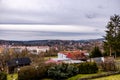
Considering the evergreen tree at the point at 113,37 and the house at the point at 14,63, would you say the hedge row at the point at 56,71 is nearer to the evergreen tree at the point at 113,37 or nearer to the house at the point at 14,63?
the evergreen tree at the point at 113,37

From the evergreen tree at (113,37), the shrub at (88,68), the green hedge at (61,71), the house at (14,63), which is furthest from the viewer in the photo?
the house at (14,63)

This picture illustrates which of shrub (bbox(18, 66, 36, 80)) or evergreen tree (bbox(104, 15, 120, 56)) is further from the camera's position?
evergreen tree (bbox(104, 15, 120, 56))

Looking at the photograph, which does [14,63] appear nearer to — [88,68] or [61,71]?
[61,71]

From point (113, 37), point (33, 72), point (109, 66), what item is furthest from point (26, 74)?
point (113, 37)

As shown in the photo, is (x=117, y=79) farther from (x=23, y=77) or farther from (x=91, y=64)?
(x=23, y=77)

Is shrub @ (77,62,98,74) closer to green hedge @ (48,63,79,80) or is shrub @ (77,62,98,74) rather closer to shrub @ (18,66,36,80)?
green hedge @ (48,63,79,80)

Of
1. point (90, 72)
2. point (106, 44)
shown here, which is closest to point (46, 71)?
point (90, 72)

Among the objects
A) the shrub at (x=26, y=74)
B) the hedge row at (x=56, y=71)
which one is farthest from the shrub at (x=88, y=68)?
the shrub at (x=26, y=74)

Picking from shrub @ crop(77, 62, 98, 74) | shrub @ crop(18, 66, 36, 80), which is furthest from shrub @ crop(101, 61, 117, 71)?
shrub @ crop(18, 66, 36, 80)
